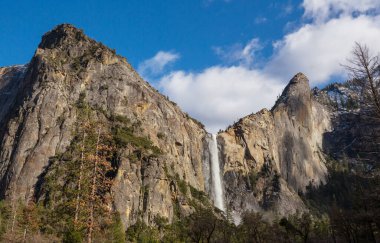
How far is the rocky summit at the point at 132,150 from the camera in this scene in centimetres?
10331

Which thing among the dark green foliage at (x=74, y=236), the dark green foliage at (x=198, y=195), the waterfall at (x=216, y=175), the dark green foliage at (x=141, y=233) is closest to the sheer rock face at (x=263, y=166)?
the waterfall at (x=216, y=175)

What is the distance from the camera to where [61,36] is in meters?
160

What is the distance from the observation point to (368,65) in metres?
23.7

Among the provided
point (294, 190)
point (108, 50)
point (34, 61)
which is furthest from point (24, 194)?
point (294, 190)

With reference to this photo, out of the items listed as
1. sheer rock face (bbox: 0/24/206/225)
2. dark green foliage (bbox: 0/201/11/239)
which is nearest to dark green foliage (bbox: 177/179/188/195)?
sheer rock face (bbox: 0/24/206/225)

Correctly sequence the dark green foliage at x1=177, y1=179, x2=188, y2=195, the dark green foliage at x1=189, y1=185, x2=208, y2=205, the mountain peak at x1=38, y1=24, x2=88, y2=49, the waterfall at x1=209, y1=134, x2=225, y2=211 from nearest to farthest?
the dark green foliage at x1=177, y1=179, x2=188, y2=195, the dark green foliage at x1=189, y1=185, x2=208, y2=205, the waterfall at x1=209, y1=134, x2=225, y2=211, the mountain peak at x1=38, y1=24, x2=88, y2=49

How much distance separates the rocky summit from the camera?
103m

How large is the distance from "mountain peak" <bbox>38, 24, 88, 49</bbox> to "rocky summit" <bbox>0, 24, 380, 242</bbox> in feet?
1.51

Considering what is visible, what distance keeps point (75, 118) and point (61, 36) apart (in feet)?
173

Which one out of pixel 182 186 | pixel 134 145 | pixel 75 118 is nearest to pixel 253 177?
pixel 182 186

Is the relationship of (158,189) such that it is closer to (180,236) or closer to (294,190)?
(180,236)

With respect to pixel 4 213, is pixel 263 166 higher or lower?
higher

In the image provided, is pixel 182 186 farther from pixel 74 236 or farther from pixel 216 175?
pixel 74 236

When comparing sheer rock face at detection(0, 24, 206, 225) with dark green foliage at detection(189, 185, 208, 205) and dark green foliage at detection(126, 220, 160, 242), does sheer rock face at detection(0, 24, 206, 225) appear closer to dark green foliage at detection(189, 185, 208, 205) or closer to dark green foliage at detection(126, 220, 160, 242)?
dark green foliage at detection(126, 220, 160, 242)
